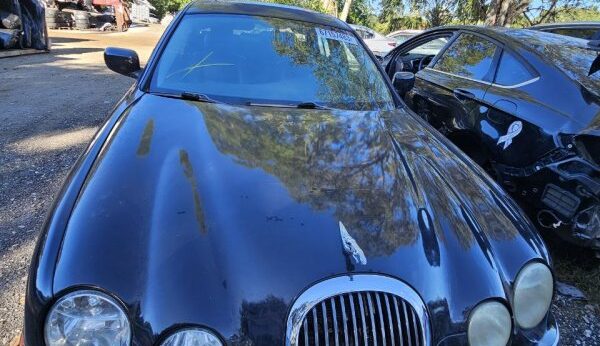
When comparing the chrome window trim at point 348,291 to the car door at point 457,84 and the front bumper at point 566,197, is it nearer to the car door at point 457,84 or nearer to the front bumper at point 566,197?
the front bumper at point 566,197

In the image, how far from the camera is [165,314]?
1351 millimetres

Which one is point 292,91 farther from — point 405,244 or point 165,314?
point 165,314

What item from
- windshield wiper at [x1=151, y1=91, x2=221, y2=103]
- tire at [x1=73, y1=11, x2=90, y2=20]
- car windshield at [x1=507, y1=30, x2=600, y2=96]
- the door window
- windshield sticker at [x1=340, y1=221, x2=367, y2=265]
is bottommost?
tire at [x1=73, y1=11, x2=90, y2=20]

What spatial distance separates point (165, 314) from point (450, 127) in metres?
3.14

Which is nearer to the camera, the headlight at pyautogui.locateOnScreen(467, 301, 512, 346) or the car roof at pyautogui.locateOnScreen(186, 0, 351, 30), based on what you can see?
the headlight at pyautogui.locateOnScreen(467, 301, 512, 346)

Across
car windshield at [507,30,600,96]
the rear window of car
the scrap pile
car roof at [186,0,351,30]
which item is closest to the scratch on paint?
car roof at [186,0,351,30]

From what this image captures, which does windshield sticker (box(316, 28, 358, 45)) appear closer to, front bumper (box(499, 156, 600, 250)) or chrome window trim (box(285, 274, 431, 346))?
front bumper (box(499, 156, 600, 250))

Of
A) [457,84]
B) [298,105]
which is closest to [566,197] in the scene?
[457,84]

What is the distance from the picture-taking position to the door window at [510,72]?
353 centimetres

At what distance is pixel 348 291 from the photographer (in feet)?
4.69

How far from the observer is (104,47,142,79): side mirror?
3.16 meters

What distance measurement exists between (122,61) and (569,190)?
291 centimetres

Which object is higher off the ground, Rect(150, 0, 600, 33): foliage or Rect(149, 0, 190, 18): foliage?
Rect(150, 0, 600, 33): foliage

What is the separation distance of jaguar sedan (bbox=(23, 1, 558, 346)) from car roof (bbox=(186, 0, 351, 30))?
36.4 inches
